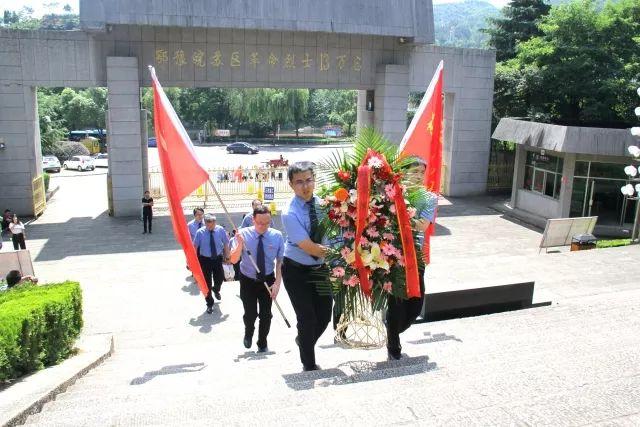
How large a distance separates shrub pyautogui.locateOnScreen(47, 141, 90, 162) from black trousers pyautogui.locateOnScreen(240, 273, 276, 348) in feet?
109

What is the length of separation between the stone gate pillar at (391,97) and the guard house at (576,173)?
306 centimetres

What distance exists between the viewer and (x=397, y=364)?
4605 millimetres

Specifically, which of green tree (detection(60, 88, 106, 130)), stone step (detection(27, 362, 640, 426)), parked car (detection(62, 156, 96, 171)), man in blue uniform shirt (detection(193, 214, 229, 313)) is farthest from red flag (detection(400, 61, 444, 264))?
green tree (detection(60, 88, 106, 130))

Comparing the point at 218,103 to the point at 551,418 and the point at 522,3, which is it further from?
the point at 551,418

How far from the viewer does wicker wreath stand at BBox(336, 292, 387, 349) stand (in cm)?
478

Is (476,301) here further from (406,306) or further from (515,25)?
(515,25)

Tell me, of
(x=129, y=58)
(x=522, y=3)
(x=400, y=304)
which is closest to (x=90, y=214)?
(x=129, y=58)

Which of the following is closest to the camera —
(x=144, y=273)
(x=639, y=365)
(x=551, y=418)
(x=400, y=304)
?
(x=551, y=418)

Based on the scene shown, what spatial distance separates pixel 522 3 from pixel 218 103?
35483 mm

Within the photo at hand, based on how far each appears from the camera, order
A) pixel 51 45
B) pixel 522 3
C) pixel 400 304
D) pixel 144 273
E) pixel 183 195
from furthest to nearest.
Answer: pixel 522 3, pixel 51 45, pixel 144 273, pixel 183 195, pixel 400 304

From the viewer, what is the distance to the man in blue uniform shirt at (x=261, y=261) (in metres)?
5.85

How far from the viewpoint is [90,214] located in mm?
18094

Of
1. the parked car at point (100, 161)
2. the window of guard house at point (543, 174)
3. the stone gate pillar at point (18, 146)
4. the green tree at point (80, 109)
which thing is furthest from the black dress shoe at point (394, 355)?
the green tree at point (80, 109)

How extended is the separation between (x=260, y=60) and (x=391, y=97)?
4202 mm
